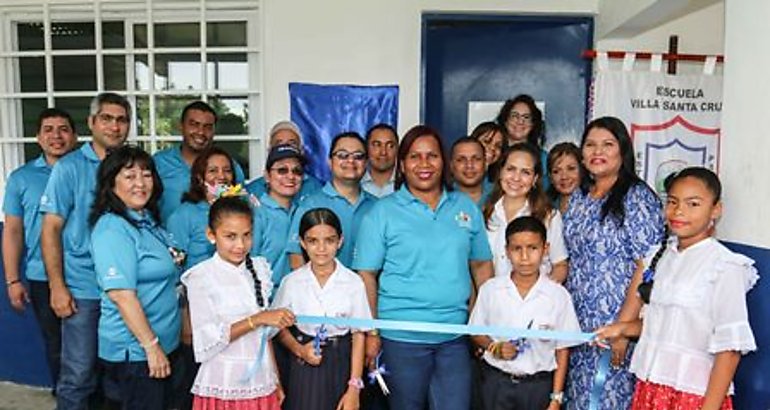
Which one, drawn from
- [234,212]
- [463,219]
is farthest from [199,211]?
[463,219]

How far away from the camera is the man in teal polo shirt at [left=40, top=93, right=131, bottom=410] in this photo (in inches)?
113

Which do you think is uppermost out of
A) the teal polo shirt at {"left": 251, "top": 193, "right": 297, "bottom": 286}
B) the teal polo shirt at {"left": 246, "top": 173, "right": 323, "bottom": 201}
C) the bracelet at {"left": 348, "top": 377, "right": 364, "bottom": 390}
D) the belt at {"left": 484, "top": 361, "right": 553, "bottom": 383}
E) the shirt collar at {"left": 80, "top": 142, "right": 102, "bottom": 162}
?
the shirt collar at {"left": 80, "top": 142, "right": 102, "bottom": 162}

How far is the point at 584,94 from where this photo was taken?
4.29 meters

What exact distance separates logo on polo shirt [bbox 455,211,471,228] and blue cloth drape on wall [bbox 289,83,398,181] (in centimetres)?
171

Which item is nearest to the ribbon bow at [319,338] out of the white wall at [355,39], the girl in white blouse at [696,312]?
the girl in white blouse at [696,312]

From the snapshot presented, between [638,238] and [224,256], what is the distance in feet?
5.12

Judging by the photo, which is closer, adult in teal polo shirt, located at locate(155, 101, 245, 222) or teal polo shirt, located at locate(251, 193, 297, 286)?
teal polo shirt, located at locate(251, 193, 297, 286)

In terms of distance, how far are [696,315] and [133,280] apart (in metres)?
1.93

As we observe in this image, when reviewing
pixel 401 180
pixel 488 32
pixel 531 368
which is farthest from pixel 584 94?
pixel 531 368

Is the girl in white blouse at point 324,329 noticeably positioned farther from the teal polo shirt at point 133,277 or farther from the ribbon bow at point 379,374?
the teal polo shirt at point 133,277

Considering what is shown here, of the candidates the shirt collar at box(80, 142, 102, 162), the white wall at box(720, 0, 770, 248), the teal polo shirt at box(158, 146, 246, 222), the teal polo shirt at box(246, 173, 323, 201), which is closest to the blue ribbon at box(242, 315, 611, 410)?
the white wall at box(720, 0, 770, 248)

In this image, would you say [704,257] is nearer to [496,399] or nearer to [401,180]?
[496,399]

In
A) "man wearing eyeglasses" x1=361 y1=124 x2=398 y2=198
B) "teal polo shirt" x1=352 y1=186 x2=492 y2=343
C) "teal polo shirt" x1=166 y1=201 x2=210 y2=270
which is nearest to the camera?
"teal polo shirt" x1=352 y1=186 x2=492 y2=343

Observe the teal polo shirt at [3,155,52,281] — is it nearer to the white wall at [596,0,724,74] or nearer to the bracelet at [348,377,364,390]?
the bracelet at [348,377,364,390]
